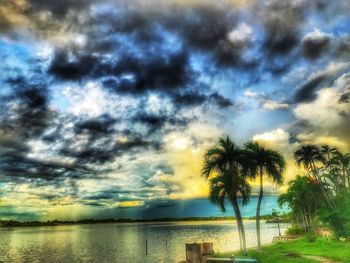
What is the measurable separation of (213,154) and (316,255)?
1269cm

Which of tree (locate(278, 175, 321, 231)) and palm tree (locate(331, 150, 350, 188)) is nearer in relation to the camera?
palm tree (locate(331, 150, 350, 188))

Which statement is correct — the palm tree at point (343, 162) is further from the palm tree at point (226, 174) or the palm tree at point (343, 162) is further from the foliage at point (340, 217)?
the palm tree at point (226, 174)

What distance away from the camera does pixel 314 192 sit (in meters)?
70.2

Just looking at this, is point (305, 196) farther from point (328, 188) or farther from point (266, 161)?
point (266, 161)

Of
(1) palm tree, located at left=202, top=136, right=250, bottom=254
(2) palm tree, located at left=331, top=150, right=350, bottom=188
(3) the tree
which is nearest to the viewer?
(1) palm tree, located at left=202, top=136, right=250, bottom=254

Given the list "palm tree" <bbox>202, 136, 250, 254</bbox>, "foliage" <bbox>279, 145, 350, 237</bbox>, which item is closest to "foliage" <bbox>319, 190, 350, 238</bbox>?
"foliage" <bbox>279, 145, 350, 237</bbox>

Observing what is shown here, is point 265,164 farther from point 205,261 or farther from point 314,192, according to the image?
point 314,192

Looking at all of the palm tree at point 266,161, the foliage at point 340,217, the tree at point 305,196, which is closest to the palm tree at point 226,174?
the palm tree at point 266,161

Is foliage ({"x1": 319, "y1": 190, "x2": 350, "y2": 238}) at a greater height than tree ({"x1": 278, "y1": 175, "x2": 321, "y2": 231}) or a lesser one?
lesser

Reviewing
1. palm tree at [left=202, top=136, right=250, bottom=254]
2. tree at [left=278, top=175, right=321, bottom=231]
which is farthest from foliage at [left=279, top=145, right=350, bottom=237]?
palm tree at [left=202, top=136, right=250, bottom=254]

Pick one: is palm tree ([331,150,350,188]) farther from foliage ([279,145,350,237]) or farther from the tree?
the tree

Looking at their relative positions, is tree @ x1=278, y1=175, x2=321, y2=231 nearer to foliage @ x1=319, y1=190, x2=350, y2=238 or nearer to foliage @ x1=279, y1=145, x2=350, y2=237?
foliage @ x1=279, y1=145, x2=350, y2=237

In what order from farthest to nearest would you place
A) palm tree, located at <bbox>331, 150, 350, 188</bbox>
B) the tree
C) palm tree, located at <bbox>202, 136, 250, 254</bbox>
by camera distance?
the tree → palm tree, located at <bbox>331, 150, 350, 188</bbox> → palm tree, located at <bbox>202, 136, 250, 254</bbox>

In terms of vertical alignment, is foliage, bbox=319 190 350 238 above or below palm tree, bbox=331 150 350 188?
below
